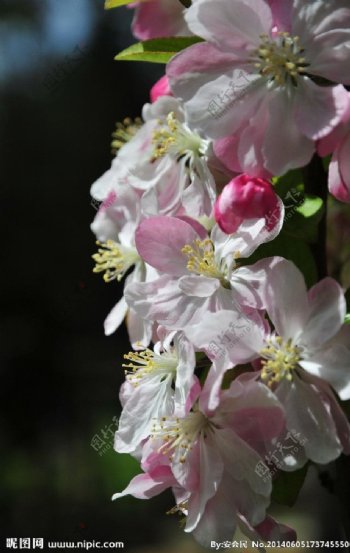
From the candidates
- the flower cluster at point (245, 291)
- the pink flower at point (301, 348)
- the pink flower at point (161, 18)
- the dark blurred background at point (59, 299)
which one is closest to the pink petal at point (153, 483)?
the flower cluster at point (245, 291)

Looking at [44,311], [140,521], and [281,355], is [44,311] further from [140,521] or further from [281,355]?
[281,355]

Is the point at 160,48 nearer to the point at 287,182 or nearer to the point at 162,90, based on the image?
the point at 162,90

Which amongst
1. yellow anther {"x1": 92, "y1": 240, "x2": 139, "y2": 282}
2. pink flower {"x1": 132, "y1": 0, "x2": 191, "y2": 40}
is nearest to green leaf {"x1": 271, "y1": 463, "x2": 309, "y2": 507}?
yellow anther {"x1": 92, "y1": 240, "x2": 139, "y2": 282}

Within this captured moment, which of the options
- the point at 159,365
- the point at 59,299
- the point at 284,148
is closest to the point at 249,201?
the point at 284,148

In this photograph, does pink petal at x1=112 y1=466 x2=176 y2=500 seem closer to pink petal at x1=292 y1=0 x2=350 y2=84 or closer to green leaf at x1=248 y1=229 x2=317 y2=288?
green leaf at x1=248 y1=229 x2=317 y2=288

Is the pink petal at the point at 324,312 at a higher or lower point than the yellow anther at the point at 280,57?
lower

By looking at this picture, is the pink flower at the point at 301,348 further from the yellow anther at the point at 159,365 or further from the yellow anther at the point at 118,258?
the yellow anther at the point at 118,258
